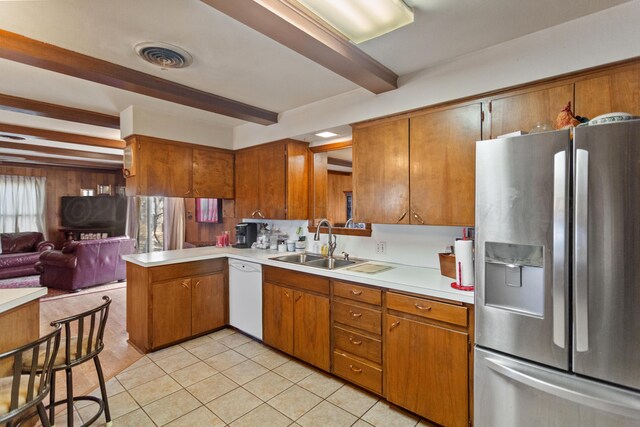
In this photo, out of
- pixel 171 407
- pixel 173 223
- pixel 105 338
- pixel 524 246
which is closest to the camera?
pixel 524 246

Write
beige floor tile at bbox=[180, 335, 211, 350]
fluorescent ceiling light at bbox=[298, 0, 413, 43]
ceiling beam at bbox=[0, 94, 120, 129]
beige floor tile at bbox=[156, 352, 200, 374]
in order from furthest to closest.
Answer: beige floor tile at bbox=[180, 335, 211, 350], ceiling beam at bbox=[0, 94, 120, 129], beige floor tile at bbox=[156, 352, 200, 374], fluorescent ceiling light at bbox=[298, 0, 413, 43]

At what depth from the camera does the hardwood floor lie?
2.64m

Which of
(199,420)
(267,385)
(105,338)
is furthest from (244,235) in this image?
(199,420)

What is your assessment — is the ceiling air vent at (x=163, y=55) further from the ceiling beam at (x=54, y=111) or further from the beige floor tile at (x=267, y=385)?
the beige floor tile at (x=267, y=385)

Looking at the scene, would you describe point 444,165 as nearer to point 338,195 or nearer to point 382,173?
point 382,173

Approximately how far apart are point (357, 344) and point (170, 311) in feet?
6.33

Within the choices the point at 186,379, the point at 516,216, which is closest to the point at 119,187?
the point at 186,379

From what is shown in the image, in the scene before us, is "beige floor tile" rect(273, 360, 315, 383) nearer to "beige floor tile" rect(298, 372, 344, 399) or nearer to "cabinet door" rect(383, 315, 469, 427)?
"beige floor tile" rect(298, 372, 344, 399)

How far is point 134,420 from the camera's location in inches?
83.6

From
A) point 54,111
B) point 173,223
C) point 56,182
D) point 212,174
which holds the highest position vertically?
point 54,111

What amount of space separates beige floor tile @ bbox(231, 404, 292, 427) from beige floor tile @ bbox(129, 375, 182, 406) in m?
0.70

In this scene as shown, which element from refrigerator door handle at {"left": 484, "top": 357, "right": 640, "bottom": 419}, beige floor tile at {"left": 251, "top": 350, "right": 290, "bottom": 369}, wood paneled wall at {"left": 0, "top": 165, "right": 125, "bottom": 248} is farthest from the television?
refrigerator door handle at {"left": 484, "top": 357, "right": 640, "bottom": 419}

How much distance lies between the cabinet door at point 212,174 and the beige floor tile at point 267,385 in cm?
232

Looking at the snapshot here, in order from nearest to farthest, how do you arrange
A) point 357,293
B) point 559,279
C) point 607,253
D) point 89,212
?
1. point 607,253
2. point 559,279
3. point 357,293
4. point 89,212
